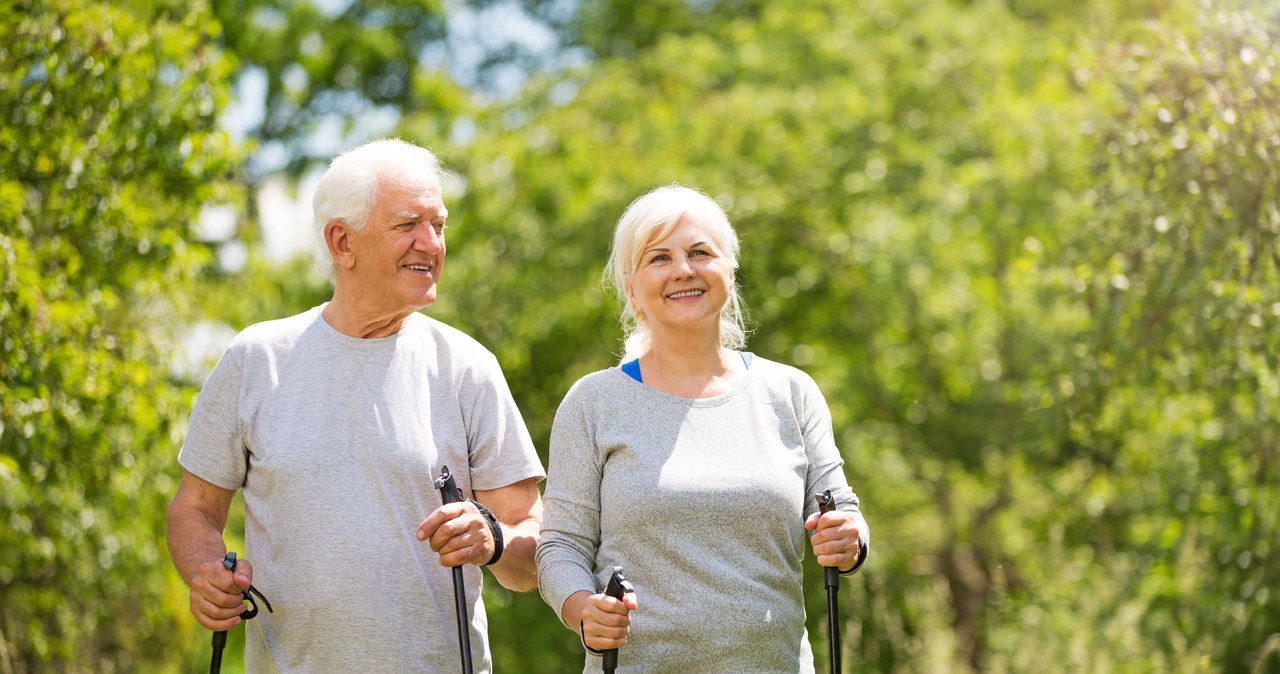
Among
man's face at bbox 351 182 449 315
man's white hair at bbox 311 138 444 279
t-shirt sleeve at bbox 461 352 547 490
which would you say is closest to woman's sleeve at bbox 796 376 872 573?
t-shirt sleeve at bbox 461 352 547 490

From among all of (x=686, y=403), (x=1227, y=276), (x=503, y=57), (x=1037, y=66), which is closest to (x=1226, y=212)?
(x=1227, y=276)

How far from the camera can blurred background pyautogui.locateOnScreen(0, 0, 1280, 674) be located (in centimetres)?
A: 429

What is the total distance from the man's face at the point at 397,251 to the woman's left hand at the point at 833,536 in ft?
2.96

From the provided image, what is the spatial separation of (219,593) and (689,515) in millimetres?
895

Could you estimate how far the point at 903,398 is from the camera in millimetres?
8039

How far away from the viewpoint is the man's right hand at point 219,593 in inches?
87.8

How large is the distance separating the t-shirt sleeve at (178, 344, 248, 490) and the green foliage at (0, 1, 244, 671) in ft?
5.58

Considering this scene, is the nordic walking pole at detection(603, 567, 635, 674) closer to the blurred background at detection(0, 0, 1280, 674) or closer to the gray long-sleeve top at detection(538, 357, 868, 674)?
the gray long-sleeve top at detection(538, 357, 868, 674)

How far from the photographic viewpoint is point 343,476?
2.36 m

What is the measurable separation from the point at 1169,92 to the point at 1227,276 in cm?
70

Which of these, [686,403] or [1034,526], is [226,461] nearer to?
[686,403]

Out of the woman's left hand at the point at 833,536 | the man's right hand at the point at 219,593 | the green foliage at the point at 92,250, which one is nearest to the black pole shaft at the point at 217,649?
the man's right hand at the point at 219,593

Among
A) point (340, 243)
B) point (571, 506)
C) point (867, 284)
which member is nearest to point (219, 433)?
point (340, 243)

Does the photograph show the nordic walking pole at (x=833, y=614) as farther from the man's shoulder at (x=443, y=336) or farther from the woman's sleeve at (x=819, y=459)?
the man's shoulder at (x=443, y=336)
